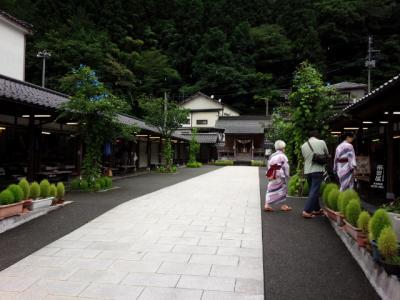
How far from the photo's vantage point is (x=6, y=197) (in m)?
6.21

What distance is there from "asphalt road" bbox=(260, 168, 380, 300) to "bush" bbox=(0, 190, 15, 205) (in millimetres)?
4550

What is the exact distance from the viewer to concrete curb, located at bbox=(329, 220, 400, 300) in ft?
Answer: 10.3

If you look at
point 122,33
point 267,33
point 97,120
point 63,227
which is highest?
point 267,33

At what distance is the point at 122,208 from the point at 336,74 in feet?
151

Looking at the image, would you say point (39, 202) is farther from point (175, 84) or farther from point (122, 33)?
point (175, 84)

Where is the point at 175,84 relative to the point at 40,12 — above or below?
below

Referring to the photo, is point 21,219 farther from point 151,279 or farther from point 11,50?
point 11,50

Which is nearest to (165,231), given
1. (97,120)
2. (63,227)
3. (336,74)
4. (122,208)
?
(63,227)

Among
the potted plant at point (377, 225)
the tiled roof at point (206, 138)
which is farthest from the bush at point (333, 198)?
the tiled roof at point (206, 138)

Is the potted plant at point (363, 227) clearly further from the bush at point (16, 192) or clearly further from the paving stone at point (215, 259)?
the bush at point (16, 192)

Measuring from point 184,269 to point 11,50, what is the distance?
714 inches

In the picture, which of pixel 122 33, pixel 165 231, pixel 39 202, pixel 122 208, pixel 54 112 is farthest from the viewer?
pixel 122 33

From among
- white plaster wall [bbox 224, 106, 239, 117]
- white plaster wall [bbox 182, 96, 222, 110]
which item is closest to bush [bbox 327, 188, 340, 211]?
white plaster wall [bbox 182, 96, 222, 110]

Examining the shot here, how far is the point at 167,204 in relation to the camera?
8.92 meters
